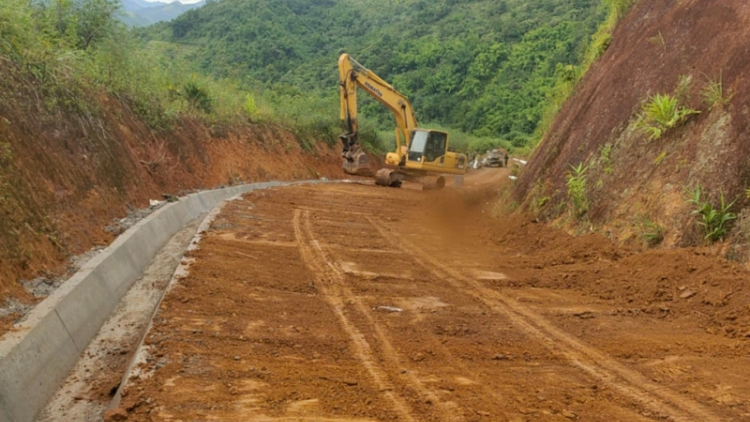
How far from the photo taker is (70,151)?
374 inches

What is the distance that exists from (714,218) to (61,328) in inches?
270

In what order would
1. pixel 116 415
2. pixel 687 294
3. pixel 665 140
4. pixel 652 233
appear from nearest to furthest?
pixel 116 415 → pixel 687 294 → pixel 652 233 → pixel 665 140

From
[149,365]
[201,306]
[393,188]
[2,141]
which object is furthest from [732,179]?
[393,188]

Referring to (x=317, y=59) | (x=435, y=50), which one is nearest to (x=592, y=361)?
(x=435, y=50)

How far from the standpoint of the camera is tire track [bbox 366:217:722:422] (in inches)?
163

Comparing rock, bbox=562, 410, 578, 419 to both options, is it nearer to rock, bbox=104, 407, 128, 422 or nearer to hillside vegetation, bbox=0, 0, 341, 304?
rock, bbox=104, 407, 128, 422

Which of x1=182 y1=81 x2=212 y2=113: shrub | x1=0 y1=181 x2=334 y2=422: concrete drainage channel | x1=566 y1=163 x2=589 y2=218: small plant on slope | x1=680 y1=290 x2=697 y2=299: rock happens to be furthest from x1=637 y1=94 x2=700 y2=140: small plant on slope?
x1=182 y1=81 x2=212 y2=113: shrub

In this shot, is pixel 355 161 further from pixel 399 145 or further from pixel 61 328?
pixel 61 328

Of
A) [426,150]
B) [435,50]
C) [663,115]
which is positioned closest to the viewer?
[663,115]

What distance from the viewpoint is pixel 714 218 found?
725 cm

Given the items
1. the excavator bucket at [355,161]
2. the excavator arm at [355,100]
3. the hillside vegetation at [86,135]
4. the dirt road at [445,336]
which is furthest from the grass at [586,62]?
the hillside vegetation at [86,135]

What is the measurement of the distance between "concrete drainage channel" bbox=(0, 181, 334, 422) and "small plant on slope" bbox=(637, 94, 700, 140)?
24.6ft

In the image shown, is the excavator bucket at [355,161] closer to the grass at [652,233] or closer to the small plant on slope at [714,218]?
the grass at [652,233]

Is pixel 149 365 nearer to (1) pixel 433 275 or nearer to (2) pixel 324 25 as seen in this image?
(1) pixel 433 275
